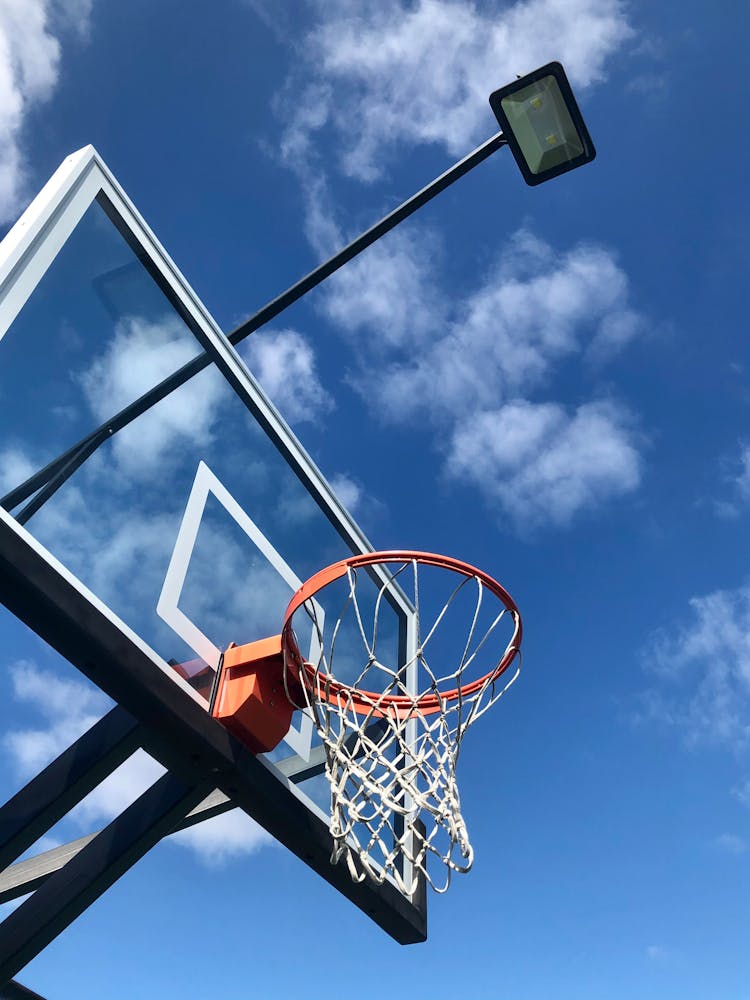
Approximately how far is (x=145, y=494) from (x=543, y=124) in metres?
2.70

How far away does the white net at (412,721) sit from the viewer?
305 cm

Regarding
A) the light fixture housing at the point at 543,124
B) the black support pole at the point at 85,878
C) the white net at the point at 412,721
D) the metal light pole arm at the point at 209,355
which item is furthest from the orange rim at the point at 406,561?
the light fixture housing at the point at 543,124

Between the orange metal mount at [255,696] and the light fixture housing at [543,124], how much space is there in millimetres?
2723

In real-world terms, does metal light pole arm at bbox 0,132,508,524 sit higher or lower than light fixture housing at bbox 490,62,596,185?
lower

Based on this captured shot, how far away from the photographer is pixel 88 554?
277cm

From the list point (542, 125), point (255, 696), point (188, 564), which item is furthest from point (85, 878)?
point (542, 125)

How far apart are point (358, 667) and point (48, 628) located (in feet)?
5.74

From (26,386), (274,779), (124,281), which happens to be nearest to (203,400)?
(124,281)

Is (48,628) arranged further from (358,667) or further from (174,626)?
(358,667)

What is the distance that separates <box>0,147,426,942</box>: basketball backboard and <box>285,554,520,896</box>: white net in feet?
0.62

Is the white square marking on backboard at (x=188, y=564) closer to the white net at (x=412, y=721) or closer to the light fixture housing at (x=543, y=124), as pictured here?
the white net at (x=412, y=721)

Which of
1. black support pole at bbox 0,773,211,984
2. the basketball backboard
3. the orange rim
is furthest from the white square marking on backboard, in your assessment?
black support pole at bbox 0,773,211,984

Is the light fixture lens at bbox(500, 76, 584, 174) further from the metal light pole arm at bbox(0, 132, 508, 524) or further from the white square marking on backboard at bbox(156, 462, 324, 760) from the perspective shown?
the white square marking on backboard at bbox(156, 462, 324, 760)

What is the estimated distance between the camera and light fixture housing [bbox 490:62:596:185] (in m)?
3.99
